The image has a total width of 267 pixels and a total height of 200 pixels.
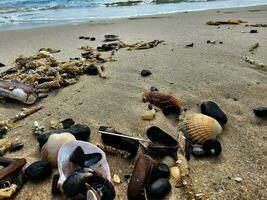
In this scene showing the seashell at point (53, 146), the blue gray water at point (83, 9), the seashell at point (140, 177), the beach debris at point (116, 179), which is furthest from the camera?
the blue gray water at point (83, 9)

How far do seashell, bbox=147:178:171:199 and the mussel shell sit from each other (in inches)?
18.4

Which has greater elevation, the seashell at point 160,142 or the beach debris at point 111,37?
the seashell at point 160,142

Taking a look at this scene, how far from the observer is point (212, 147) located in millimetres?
3352

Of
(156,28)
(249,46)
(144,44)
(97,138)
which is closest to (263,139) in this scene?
(97,138)

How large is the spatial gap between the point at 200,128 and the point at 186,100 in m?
1.01

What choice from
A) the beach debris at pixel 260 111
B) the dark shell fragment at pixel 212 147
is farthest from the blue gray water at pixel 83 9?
the dark shell fragment at pixel 212 147

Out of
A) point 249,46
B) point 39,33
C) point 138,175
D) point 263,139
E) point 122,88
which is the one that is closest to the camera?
point 138,175

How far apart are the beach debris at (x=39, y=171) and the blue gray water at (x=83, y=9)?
1150cm

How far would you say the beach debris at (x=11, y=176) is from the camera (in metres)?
2.94

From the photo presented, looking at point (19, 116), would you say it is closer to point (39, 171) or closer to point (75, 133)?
point (75, 133)

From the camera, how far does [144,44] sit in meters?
7.71

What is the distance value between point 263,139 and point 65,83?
8.98ft

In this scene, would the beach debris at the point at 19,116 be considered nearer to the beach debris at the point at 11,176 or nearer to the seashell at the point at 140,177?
the beach debris at the point at 11,176

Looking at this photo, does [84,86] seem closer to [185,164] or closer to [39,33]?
[185,164]
